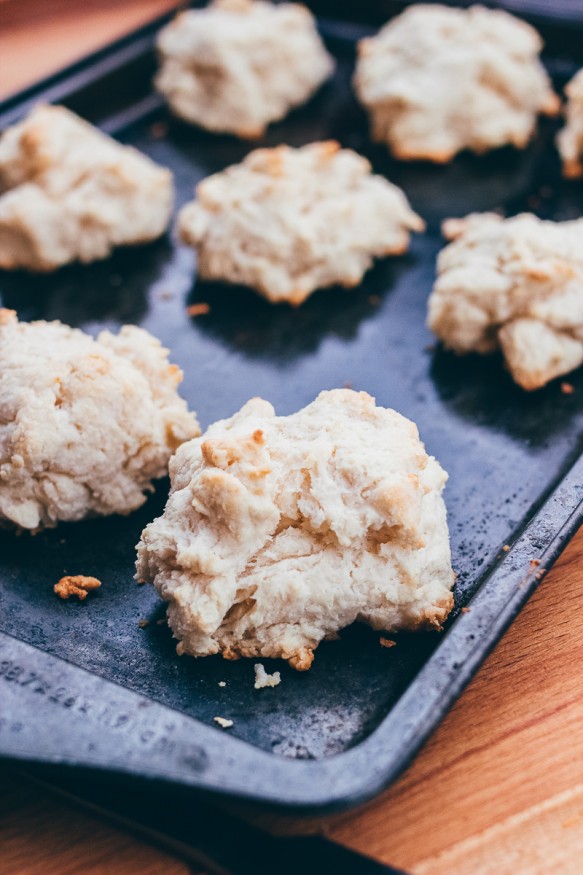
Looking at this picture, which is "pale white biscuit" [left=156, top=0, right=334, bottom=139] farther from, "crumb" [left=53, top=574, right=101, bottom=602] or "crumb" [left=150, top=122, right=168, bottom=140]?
"crumb" [left=53, top=574, right=101, bottom=602]

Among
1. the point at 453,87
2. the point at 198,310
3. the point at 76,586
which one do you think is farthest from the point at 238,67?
the point at 76,586

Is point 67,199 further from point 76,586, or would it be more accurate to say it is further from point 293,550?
point 293,550

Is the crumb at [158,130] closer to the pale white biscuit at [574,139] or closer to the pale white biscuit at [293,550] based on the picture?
the pale white biscuit at [574,139]

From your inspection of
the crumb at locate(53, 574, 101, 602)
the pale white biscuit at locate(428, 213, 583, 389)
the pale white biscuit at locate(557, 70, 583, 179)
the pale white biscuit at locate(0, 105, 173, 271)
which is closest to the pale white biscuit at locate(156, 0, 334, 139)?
the pale white biscuit at locate(0, 105, 173, 271)

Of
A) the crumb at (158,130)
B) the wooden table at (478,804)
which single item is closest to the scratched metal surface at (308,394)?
the crumb at (158,130)

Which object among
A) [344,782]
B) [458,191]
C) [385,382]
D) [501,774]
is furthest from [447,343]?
[344,782]

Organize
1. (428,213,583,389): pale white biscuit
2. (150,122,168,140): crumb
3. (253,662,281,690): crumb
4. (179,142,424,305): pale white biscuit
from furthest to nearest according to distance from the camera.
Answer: (150,122,168,140): crumb < (179,142,424,305): pale white biscuit < (428,213,583,389): pale white biscuit < (253,662,281,690): crumb
